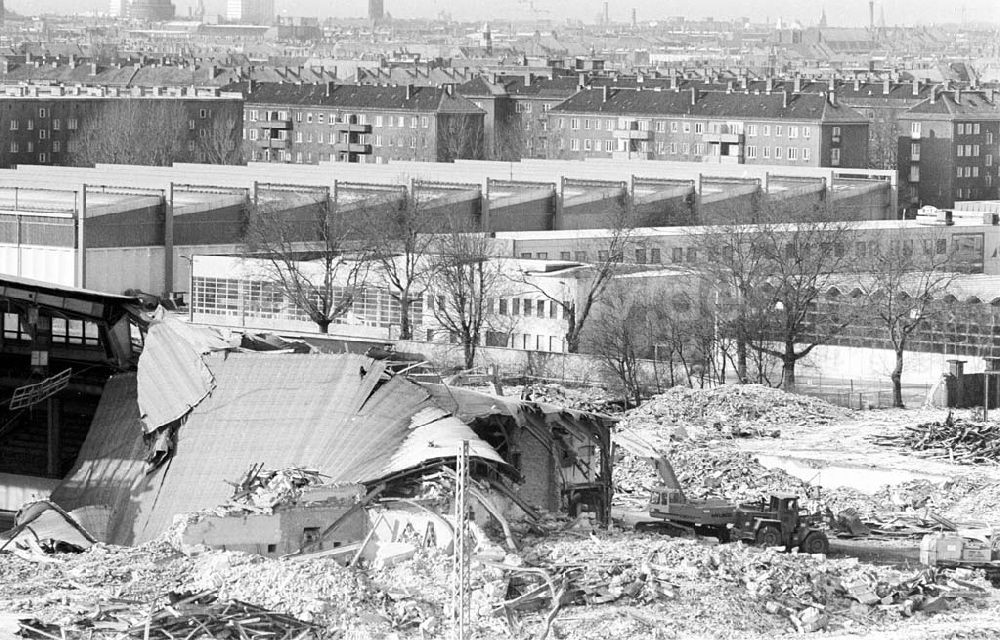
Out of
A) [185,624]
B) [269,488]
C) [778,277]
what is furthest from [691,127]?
[185,624]

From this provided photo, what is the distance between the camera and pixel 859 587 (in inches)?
647

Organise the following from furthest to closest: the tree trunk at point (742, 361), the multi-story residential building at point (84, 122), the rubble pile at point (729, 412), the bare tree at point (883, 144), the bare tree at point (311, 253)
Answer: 1. the multi-story residential building at point (84, 122)
2. the bare tree at point (883, 144)
3. the bare tree at point (311, 253)
4. the tree trunk at point (742, 361)
5. the rubble pile at point (729, 412)

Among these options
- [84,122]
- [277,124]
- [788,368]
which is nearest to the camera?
[788,368]

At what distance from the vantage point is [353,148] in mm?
78438

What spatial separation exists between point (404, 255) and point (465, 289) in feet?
8.82

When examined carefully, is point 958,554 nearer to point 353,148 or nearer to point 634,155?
point 634,155

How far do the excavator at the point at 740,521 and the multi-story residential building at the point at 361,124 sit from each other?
184ft

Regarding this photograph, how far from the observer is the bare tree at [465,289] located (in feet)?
116

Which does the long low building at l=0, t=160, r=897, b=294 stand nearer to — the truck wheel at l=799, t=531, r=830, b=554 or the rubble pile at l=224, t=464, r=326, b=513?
the truck wheel at l=799, t=531, r=830, b=554

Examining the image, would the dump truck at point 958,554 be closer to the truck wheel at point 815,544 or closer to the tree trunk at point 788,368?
the truck wheel at point 815,544

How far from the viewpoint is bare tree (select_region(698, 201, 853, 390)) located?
32.5m

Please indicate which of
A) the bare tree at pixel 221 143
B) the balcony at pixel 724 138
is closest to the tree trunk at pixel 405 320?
the balcony at pixel 724 138

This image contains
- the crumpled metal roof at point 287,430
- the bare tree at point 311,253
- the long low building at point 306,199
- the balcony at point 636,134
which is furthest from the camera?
the balcony at point 636,134

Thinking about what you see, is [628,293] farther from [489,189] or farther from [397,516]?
[397,516]
